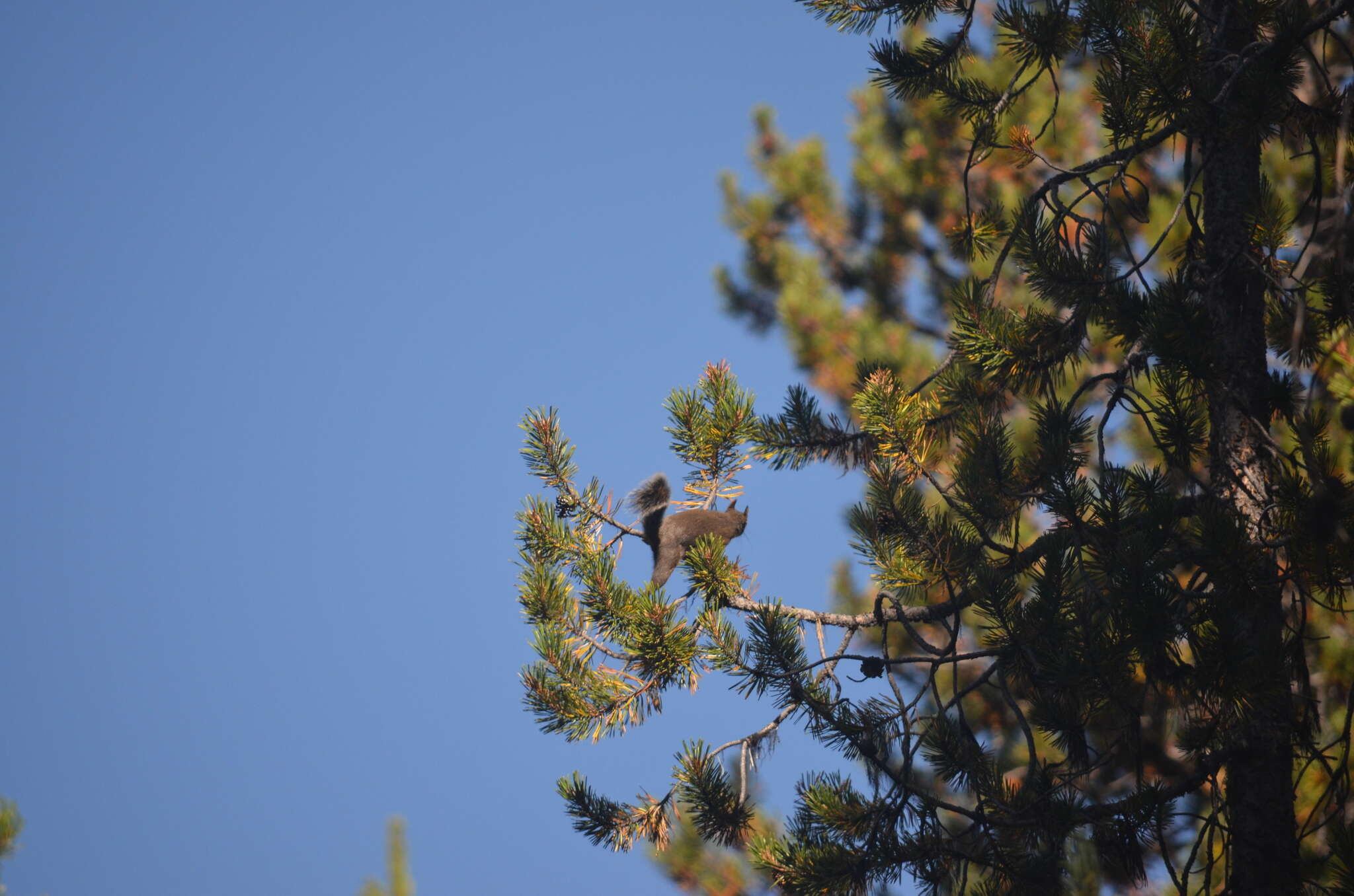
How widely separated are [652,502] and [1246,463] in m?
1.46

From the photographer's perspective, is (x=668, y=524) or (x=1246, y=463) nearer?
(x=1246, y=463)

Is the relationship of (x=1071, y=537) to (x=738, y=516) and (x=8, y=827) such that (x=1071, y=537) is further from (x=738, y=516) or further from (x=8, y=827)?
(x=8, y=827)

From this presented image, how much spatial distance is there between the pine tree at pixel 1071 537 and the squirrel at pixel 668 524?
9 centimetres

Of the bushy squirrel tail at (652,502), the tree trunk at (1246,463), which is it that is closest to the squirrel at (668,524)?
the bushy squirrel tail at (652,502)

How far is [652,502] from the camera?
2871 mm

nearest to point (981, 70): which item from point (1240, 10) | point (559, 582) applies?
point (1240, 10)

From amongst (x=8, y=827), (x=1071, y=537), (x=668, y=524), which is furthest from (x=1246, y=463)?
(x=8, y=827)

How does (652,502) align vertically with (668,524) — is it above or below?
above

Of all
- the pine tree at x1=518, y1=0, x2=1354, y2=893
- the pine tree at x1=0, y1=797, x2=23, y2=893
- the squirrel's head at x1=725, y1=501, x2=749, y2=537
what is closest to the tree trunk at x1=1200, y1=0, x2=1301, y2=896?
the pine tree at x1=518, y1=0, x2=1354, y2=893

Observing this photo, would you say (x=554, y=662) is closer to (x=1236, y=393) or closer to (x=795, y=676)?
(x=795, y=676)

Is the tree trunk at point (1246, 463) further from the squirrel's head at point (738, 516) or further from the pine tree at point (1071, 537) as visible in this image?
the squirrel's head at point (738, 516)

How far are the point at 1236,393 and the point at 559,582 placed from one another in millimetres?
1622

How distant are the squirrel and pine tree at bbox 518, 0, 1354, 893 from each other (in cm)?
9

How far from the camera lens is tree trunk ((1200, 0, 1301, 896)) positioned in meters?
2.13
